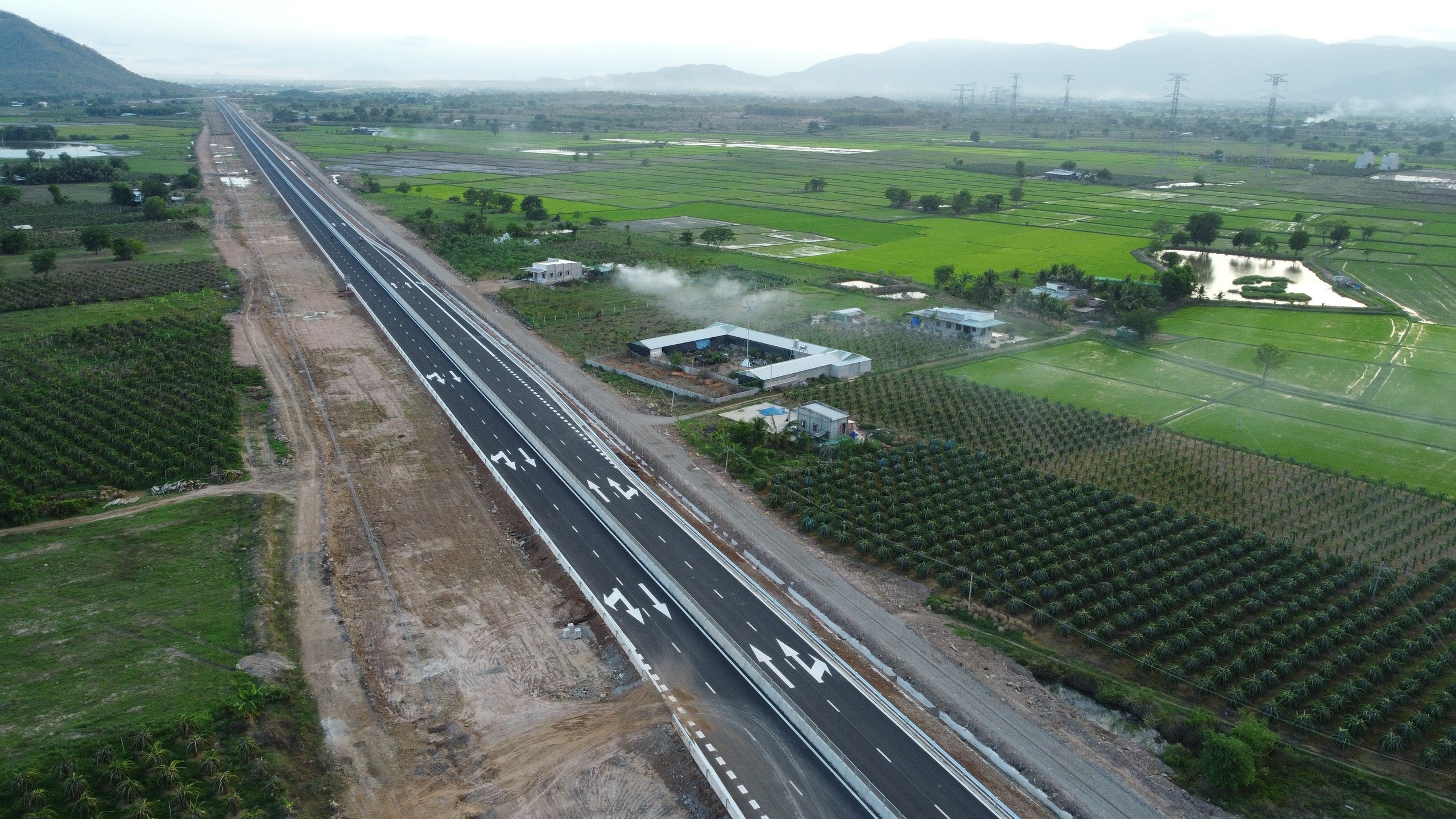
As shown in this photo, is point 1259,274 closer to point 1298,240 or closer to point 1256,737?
point 1298,240

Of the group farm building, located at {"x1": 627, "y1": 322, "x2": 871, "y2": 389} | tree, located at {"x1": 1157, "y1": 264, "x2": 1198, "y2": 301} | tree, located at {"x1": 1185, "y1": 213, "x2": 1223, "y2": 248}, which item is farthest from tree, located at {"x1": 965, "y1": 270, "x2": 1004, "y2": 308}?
tree, located at {"x1": 1185, "y1": 213, "x2": 1223, "y2": 248}

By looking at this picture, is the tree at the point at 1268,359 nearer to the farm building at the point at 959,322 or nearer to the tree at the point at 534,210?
the farm building at the point at 959,322

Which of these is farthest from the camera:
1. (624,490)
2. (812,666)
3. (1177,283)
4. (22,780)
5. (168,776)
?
(1177,283)

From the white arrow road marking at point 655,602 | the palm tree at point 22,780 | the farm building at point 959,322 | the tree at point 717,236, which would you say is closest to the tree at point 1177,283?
the farm building at point 959,322

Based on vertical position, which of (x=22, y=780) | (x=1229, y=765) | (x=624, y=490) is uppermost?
(x=22, y=780)

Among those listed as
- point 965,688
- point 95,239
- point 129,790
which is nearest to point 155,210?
point 95,239

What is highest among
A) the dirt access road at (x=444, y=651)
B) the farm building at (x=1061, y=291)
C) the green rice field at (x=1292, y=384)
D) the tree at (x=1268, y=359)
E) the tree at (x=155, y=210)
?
the tree at (x=155, y=210)

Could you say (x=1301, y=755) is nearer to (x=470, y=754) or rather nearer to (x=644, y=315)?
(x=470, y=754)
